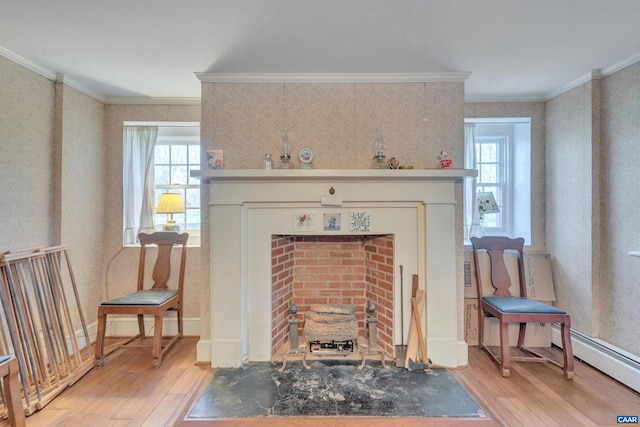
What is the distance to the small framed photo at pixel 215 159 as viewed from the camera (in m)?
2.22

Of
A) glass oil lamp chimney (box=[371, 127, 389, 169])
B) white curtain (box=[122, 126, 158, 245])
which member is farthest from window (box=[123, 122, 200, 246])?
glass oil lamp chimney (box=[371, 127, 389, 169])

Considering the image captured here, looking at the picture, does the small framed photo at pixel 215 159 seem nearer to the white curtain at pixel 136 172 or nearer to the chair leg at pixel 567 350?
the white curtain at pixel 136 172

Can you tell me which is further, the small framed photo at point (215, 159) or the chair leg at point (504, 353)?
the small framed photo at point (215, 159)

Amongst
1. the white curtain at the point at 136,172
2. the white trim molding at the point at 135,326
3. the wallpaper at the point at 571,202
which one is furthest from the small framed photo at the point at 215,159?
the wallpaper at the point at 571,202

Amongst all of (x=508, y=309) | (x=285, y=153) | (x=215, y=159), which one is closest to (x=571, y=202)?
(x=508, y=309)

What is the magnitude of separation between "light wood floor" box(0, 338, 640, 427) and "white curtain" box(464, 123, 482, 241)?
1196 mm

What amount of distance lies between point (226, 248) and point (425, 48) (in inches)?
78.1

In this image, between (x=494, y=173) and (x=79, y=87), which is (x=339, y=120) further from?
(x=79, y=87)

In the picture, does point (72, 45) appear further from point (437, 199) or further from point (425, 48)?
point (437, 199)

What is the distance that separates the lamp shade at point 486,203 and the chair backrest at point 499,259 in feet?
1.38

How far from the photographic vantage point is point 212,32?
1775mm

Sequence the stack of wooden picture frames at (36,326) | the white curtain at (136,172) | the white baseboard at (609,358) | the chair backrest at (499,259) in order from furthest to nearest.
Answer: the white curtain at (136,172) → the chair backrest at (499,259) → the white baseboard at (609,358) → the stack of wooden picture frames at (36,326)

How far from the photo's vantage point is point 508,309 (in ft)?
7.06

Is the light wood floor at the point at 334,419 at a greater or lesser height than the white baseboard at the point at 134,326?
lesser
